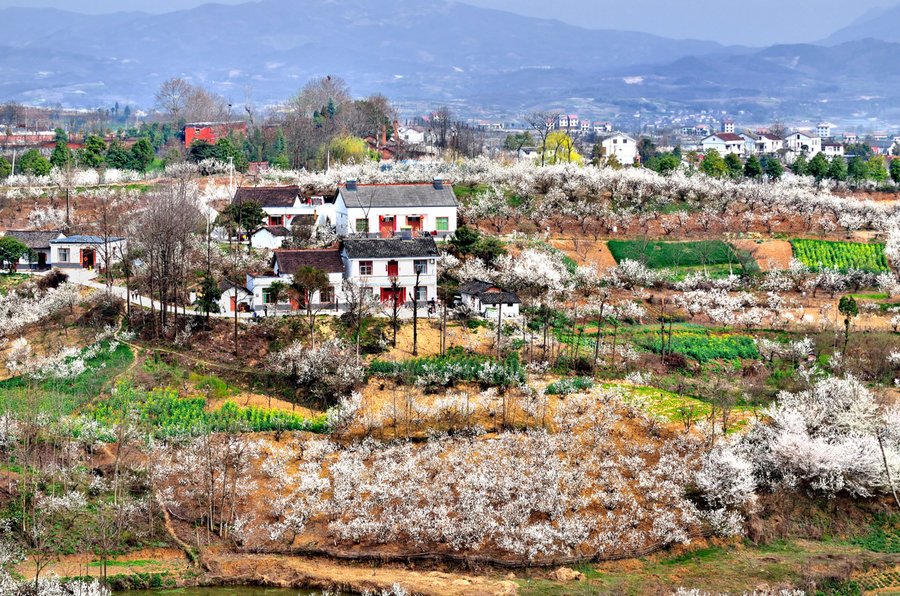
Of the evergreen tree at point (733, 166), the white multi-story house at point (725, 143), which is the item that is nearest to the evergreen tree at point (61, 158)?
the evergreen tree at point (733, 166)

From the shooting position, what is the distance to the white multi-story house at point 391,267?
3625 cm

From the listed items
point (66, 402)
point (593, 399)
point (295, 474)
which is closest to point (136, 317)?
point (66, 402)

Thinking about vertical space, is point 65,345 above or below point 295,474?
above

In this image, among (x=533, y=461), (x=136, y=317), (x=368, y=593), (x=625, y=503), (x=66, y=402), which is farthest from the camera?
(x=136, y=317)

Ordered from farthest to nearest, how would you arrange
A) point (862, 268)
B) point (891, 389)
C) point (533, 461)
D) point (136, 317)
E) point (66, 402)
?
point (862, 268) → point (136, 317) → point (891, 389) → point (66, 402) → point (533, 461)

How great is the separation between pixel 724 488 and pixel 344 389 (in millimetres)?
11443

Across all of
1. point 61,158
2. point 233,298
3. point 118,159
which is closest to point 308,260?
point 233,298

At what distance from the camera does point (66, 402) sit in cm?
2819

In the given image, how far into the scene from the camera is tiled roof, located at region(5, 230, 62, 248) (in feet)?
135

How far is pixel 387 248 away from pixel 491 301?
446 cm

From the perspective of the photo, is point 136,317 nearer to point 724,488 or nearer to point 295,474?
point 295,474

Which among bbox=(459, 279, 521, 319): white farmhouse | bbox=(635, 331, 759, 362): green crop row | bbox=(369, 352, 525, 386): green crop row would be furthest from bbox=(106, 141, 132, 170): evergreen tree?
bbox=(635, 331, 759, 362): green crop row

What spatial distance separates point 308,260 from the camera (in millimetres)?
36469

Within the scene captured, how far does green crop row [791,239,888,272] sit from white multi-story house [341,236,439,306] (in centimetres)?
1667
